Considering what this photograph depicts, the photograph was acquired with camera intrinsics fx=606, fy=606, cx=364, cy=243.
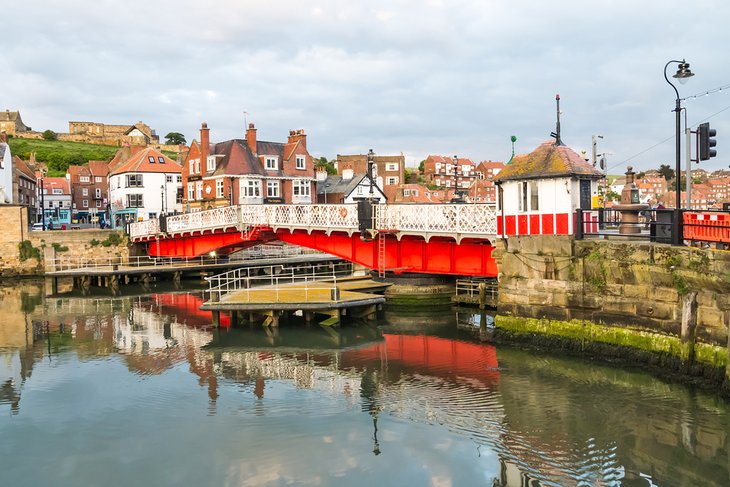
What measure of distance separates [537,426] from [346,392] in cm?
588

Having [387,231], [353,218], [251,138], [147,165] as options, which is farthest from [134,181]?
[387,231]

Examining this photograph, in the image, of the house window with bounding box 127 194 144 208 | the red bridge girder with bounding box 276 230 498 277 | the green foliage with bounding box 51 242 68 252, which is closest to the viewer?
the red bridge girder with bounding box 276 230 498 277

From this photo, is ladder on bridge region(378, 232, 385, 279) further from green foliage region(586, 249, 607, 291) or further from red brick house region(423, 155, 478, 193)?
red brick house region(423, 155, 478, 193)

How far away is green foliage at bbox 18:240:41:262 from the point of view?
51875 mm

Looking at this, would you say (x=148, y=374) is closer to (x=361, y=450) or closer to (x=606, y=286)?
(x=361, y=450)

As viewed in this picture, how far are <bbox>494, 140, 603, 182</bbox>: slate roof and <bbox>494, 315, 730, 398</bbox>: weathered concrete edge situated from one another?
5365mm

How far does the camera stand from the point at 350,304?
27391 millimetres

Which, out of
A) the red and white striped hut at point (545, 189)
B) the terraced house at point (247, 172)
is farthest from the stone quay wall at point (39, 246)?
the red and white striped hut at point (545, 189)

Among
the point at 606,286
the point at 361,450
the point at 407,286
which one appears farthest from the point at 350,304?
the point at 361,450

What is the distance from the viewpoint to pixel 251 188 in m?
62.3

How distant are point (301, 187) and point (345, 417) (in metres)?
52.5

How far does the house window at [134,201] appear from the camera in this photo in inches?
2913

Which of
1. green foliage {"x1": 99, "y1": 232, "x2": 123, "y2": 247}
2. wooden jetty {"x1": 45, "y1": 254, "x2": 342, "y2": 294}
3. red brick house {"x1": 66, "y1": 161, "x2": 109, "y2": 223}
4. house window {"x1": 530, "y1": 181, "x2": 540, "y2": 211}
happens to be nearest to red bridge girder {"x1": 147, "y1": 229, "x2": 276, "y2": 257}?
wooden jetty {"x1": 45, "y1": 254, "x2": 342, "y2": 294}

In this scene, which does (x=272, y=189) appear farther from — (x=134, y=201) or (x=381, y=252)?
(x=381, y=252)
